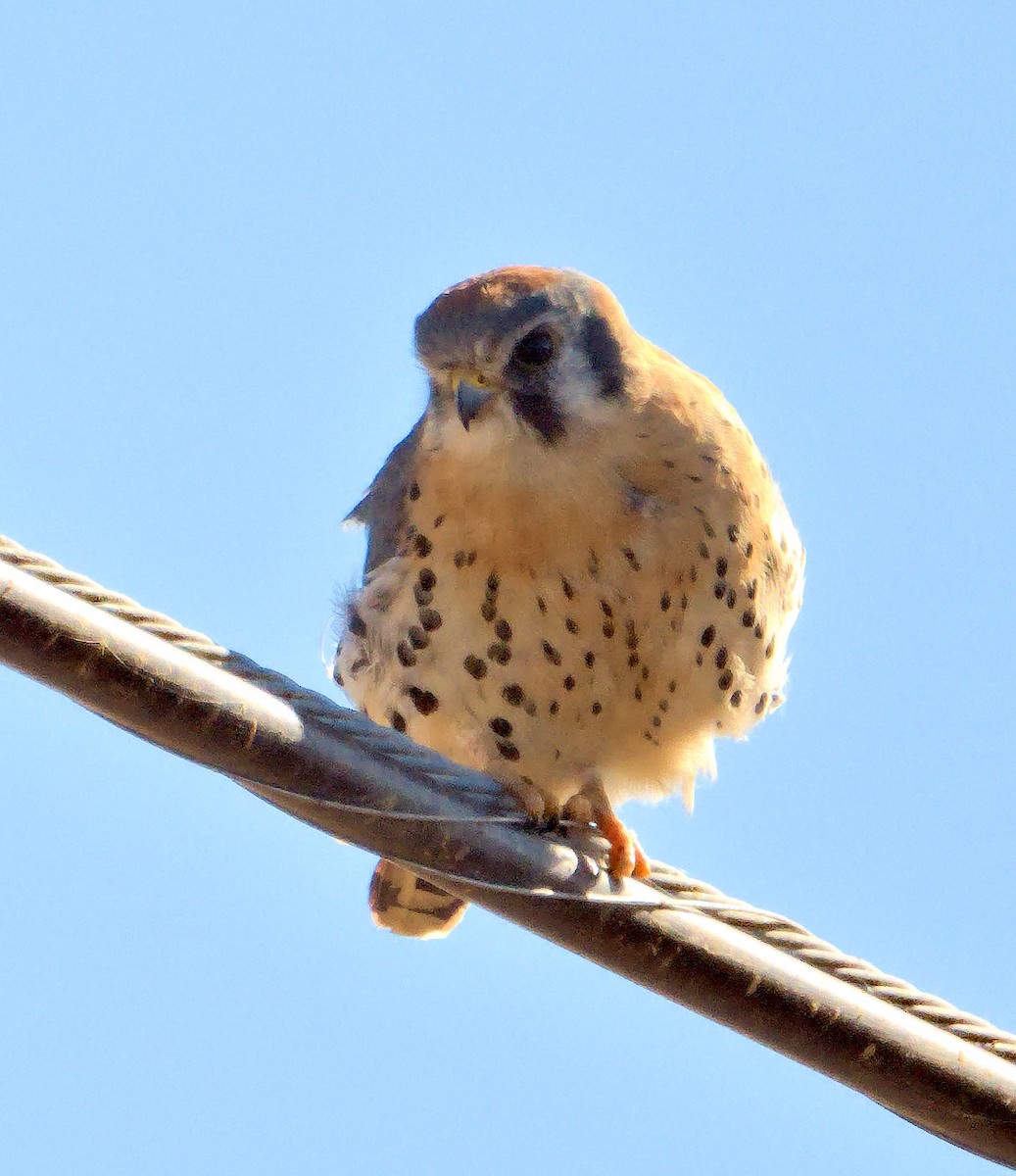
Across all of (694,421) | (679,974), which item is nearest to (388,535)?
(694,421)

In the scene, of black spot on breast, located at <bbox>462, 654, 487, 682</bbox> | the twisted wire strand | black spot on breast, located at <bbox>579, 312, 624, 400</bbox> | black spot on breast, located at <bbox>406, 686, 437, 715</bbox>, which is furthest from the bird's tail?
the twisted wire strand

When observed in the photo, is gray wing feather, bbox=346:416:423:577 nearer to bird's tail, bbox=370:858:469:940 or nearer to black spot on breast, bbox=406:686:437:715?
→ black spot on breast, bbox=406:686:437:715

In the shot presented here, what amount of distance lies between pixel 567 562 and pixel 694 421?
0.57m

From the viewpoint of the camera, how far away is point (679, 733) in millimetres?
5316

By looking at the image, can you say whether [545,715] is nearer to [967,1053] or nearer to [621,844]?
[621,844]

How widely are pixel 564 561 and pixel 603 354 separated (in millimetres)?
652

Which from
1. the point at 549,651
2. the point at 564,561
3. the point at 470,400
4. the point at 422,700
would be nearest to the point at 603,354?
the point at 470,400

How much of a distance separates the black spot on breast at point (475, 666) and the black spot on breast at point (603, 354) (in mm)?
772

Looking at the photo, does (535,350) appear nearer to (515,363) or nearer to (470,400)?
(515,363)

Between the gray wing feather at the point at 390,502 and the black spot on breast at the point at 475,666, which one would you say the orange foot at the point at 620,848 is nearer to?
the black spot on breast at the point at 475,666

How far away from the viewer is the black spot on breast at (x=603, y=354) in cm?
528

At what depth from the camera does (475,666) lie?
504cm

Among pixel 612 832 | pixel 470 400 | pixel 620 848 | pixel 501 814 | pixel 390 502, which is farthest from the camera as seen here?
pixel 390 502

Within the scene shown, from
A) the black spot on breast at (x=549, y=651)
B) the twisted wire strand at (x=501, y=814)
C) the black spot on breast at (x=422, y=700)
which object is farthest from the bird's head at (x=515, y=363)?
the twisted wire strand at (x=501, y=814)
